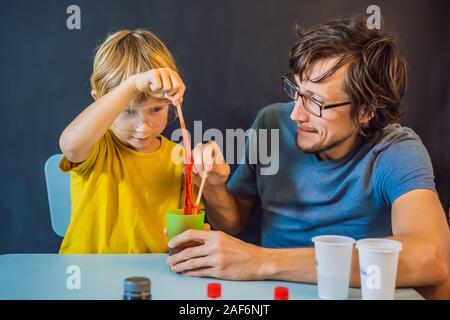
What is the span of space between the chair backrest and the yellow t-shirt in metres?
0.04

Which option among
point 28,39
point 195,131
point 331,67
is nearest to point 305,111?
point 331,67

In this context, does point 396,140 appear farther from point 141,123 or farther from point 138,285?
point 138,285

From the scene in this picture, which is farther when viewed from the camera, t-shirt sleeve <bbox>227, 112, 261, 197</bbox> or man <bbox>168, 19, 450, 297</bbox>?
t-shirt sleeve <bbox>227, 112, 261, 197</bbox>

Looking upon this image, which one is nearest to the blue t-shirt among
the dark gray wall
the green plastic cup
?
the dark gray wall

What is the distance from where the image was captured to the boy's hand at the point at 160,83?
5.03 ft

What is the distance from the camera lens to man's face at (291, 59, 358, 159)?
5.50 ft

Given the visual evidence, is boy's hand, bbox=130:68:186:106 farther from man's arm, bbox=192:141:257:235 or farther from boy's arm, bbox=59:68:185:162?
man's arm, bbox=192:141:257:235

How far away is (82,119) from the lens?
5.19 feet

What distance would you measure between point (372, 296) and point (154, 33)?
1004 mm

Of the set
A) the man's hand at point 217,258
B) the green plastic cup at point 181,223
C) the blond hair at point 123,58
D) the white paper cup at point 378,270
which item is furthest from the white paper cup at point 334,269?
the blond hair at point 123,58

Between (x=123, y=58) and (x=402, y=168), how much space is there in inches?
33.2

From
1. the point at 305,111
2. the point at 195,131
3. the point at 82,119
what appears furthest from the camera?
the point at 195,131

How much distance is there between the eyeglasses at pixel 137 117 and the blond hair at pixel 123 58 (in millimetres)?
86
